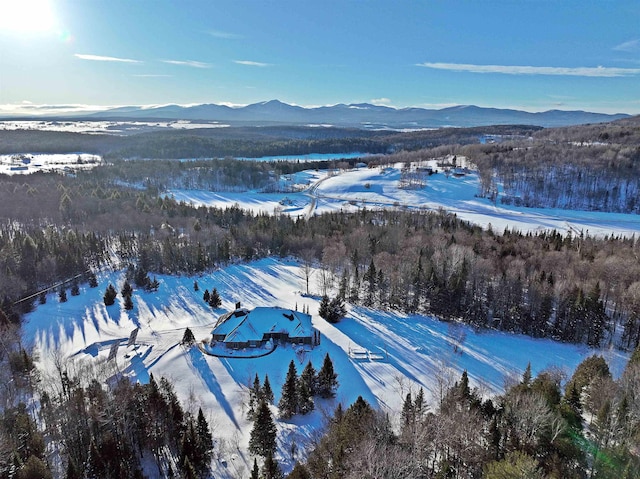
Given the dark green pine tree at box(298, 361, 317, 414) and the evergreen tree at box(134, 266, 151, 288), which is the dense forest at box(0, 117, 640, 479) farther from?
the evergreen tree at box(134, 266, 151, 288)

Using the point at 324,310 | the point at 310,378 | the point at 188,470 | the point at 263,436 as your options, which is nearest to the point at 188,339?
the point at 310,378

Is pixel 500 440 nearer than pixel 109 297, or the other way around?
pixel 500 440

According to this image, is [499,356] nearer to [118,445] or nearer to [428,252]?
[428,252]

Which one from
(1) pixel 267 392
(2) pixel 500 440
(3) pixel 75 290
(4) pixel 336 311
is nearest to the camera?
(2) pixel 500 440

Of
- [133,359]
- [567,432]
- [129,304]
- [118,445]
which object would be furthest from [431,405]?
[129,304]

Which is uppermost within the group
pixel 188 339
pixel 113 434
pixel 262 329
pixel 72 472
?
pixel 72 472

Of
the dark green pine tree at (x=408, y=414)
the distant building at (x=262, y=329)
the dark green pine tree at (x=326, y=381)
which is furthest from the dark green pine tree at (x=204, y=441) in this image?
the distant building at (x=262, y=329)

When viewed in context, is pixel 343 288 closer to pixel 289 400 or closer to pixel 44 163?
pixel 289 400
